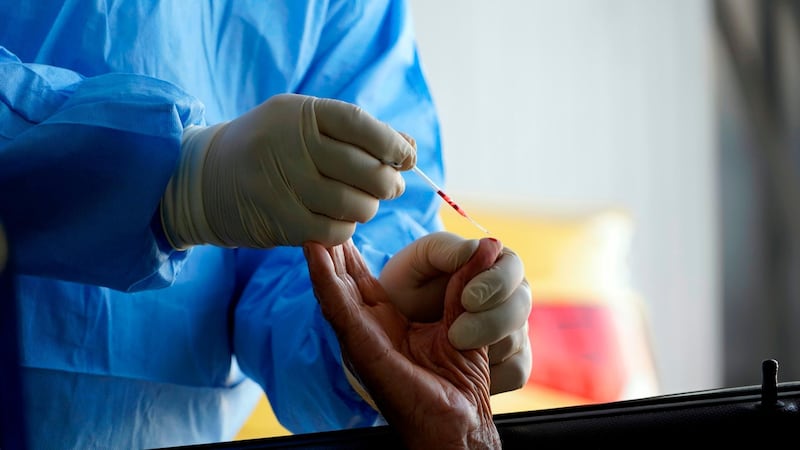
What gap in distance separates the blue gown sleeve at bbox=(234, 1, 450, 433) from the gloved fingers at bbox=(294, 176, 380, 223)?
187 millimetres

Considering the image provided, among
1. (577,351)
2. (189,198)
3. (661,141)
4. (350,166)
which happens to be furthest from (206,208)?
(661,141)

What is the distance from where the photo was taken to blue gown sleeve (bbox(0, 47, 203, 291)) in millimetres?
667

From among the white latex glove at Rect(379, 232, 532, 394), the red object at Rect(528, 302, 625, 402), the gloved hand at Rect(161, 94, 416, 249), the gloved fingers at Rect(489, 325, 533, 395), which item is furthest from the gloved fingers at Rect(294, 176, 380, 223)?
the red object at Rect(528, 302, 625, 402)

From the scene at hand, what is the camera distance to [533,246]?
2367 mm

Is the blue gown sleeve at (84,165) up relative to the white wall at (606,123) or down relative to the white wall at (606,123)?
up

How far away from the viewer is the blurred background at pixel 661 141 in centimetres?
256

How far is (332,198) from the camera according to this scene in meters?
0.70

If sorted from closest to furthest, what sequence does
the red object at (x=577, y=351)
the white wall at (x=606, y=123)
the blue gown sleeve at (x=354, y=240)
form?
1. the blue gown sleeve at (x=354, y=240)
2. the red object at (x=577, y=351)
3. the white wall at (x=606, y=123)

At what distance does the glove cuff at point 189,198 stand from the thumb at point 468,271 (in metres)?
0.19

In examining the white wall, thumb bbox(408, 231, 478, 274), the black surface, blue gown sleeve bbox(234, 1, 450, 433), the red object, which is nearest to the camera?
the black surface

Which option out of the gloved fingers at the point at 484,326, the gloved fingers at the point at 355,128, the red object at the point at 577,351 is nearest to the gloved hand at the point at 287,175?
the gloved fingers at the point at 355,128

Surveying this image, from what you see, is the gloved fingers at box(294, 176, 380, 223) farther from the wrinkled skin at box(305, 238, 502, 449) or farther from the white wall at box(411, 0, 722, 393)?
the white wall at box(411, 0, 722, 393)

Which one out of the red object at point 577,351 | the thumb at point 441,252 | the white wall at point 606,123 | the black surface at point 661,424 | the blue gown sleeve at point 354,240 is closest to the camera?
the black surface at point 661,424

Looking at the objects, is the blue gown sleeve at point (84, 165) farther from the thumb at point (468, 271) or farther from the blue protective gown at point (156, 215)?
the thumb at point (468, 271)
